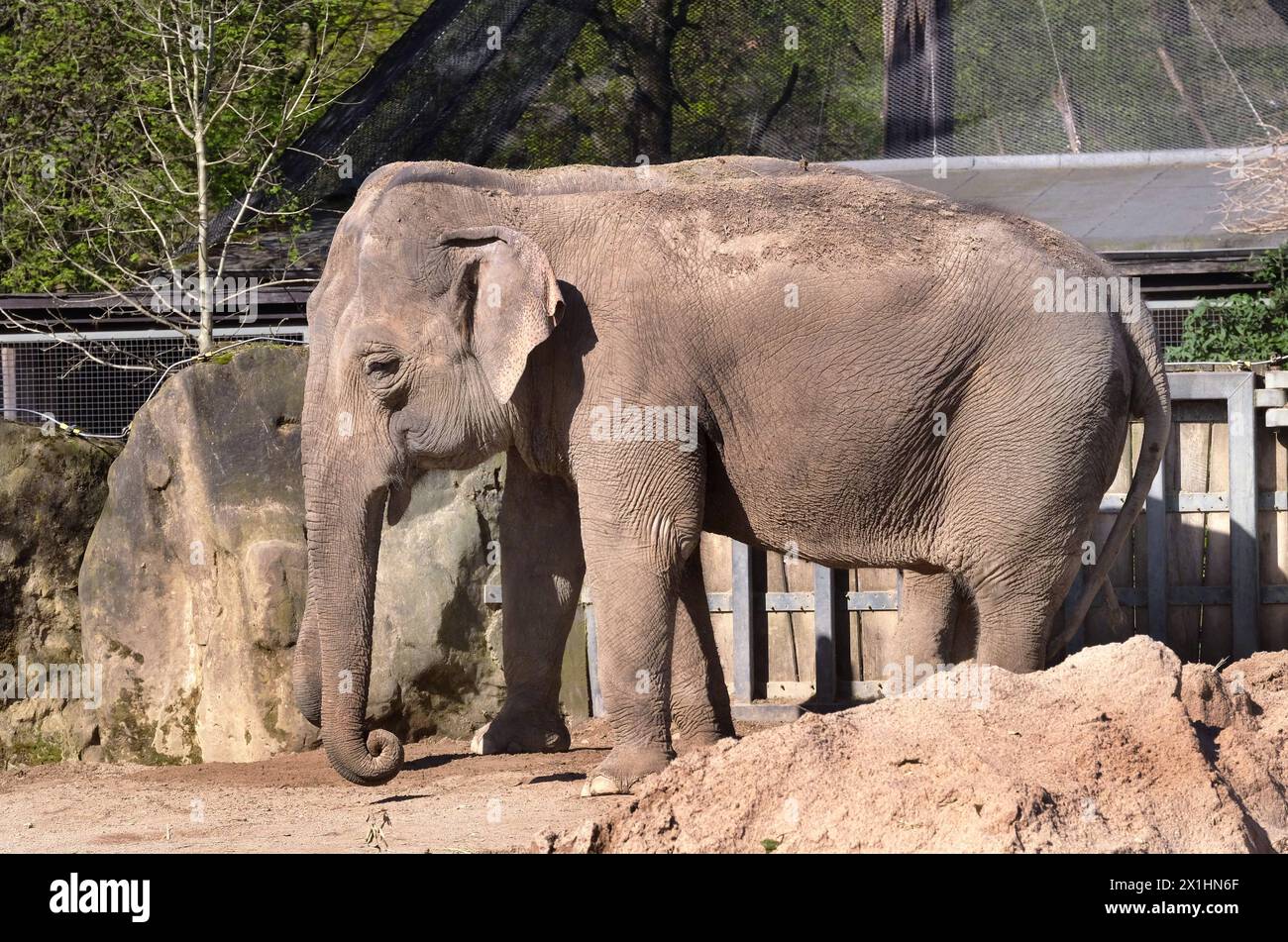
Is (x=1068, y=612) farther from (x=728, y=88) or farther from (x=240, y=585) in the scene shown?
(x=728, y=88)

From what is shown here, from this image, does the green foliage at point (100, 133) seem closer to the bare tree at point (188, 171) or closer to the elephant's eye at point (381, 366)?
the bare tree at point (188, 171)

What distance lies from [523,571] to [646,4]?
10533 mm

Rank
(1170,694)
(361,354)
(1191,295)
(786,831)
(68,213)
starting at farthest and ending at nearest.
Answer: (68,213) < (1191,295) < (361,354) < (1170,694) < (786,831)

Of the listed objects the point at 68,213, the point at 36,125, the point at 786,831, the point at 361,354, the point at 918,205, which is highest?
the point at 36,125

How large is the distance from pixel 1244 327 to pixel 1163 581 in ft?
9.56

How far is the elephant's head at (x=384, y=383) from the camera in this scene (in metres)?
7.49

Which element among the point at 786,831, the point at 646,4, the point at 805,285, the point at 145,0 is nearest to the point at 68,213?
the point at 145,0

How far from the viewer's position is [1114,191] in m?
15.2

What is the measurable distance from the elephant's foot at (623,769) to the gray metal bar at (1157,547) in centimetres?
439

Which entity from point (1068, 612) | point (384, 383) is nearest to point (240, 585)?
point (384, 383)

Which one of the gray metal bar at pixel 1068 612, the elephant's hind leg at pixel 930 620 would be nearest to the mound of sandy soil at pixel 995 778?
the elephant's hind leg at pixel 930 620

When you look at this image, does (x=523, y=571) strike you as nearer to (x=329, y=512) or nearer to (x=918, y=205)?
(x=329, y=512)

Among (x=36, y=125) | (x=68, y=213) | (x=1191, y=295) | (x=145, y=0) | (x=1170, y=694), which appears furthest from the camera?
(x=36, y=125)

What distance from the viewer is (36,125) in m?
18.9
